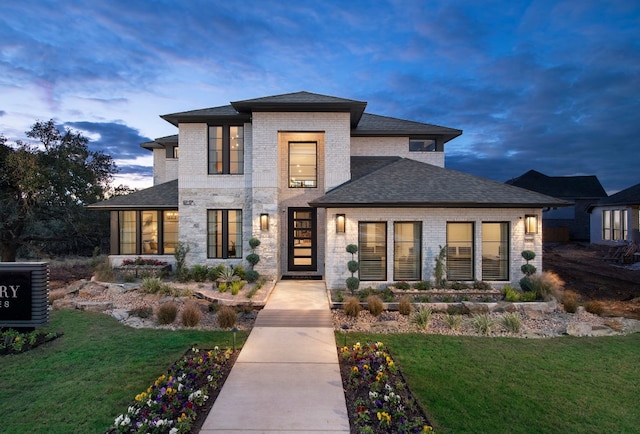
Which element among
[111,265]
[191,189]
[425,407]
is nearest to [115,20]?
[191,189]

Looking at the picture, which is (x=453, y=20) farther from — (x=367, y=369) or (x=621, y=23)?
(x=367, y=369)

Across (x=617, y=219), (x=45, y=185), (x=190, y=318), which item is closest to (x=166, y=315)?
(x=190, y=318)

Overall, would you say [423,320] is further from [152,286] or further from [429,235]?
[152,286]

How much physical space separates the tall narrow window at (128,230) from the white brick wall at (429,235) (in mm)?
9806

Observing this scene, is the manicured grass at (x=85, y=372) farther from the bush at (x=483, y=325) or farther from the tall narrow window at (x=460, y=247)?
the tall narrow window at (x=460, y=247)

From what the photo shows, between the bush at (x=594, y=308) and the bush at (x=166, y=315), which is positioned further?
the bush at (x=594, y=308)

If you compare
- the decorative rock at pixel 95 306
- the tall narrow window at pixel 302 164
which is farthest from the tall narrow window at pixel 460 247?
the decorative rock at pixel 95 306

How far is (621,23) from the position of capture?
51.9ft

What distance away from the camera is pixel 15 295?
8297 mm

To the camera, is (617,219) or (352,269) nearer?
(352,269)

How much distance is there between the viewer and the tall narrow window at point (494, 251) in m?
Answer: 12.2

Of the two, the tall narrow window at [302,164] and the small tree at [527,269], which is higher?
the tall narrow window at [302,164]

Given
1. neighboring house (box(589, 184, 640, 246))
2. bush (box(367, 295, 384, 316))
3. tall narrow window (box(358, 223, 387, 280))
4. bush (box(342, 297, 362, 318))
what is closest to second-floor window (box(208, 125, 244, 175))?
tall narrow window (box(358, 223, 387, 280))

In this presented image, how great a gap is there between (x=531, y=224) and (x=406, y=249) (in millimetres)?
4418
